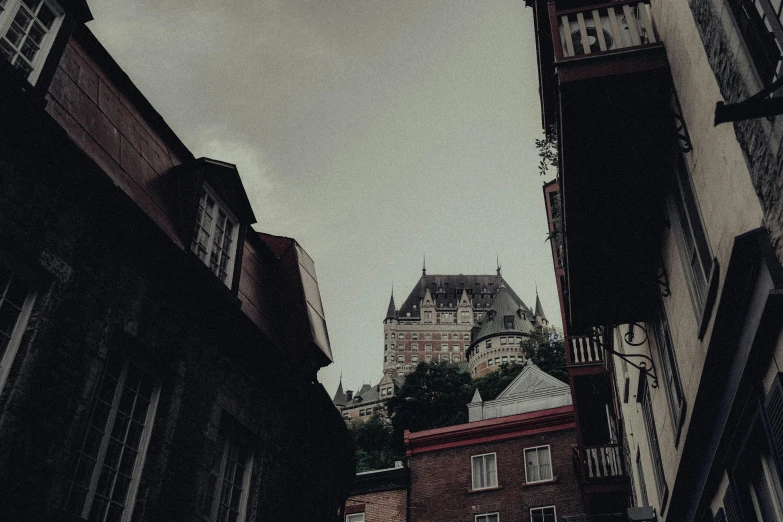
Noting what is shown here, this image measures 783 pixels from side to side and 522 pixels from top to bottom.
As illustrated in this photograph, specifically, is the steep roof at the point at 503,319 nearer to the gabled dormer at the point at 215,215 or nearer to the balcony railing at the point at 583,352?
the balcony railing at the point at 583,352

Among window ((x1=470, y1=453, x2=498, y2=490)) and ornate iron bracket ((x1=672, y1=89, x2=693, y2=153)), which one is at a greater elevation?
window ((x1=470, y1=453, x2=498, y2=490))

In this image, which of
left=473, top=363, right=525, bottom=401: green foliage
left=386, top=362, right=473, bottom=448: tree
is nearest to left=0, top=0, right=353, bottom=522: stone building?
left=386, top=362, right=473, bottom=448: tree

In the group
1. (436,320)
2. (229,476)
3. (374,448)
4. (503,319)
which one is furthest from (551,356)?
(229,476)

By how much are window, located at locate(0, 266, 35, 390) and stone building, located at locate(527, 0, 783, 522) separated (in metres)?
5.61

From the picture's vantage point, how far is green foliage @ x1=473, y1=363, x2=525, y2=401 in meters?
78.3

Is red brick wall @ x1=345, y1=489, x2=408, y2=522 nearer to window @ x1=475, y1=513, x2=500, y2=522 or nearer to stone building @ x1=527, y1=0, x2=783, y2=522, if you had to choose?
window @ x1=475, y1=513, x2=500, y2=522

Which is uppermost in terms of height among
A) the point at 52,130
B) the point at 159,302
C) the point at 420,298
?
the point at 420,298

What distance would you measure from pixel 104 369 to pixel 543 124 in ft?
24.3

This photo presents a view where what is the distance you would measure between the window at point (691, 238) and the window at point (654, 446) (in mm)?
3583

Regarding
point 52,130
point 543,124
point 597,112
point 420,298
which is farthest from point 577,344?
point 420,298

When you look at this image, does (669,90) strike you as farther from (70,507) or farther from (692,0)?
(70,507)

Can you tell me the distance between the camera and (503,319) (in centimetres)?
11231

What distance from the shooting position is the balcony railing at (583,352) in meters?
18.3

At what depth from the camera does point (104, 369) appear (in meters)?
7.31
